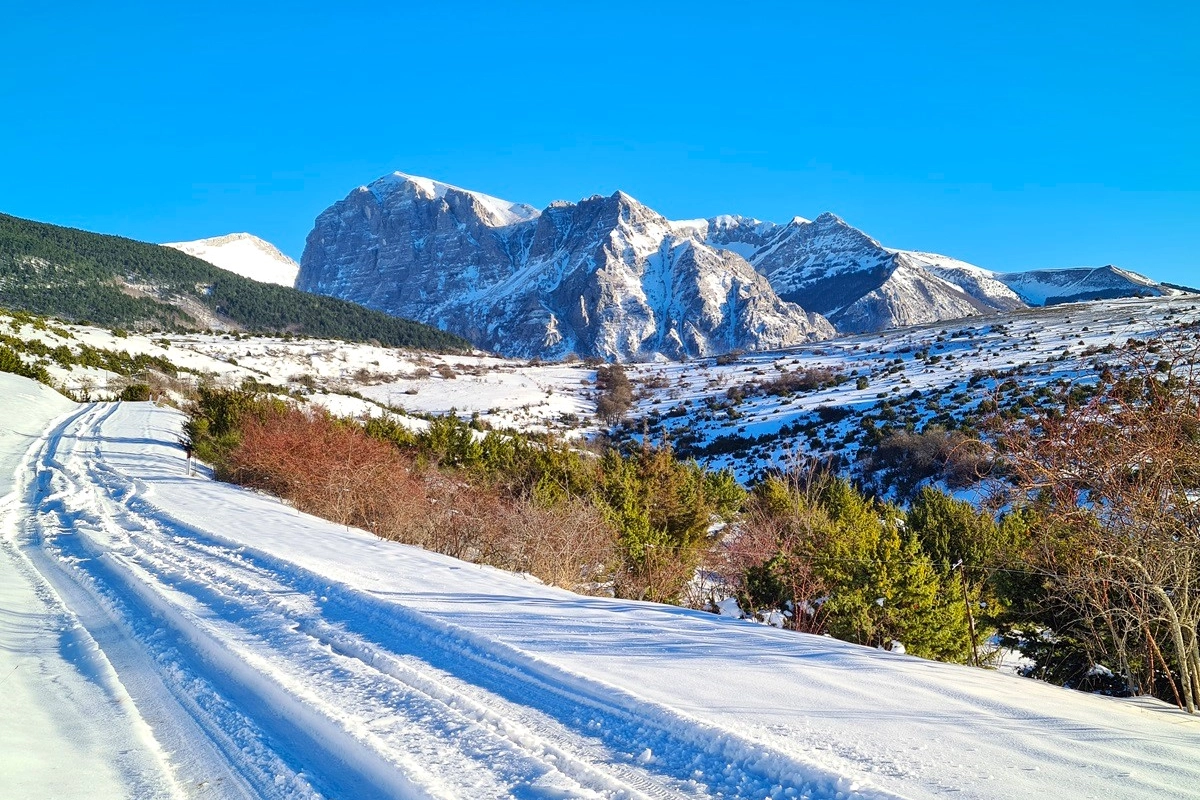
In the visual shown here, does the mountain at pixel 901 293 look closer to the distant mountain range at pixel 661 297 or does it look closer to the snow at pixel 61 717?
the distant mountain range at pixel 661 297

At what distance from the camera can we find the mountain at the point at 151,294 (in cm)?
7981

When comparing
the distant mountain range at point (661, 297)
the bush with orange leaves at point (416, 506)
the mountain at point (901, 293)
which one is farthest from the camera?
the mountain at point (901, 293)

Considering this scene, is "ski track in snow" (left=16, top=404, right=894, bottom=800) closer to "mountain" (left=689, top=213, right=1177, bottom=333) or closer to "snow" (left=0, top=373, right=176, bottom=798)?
"snow" (left=0, top=373, right=176, bottom=798)

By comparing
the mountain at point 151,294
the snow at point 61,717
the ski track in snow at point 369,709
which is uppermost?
the mountain at point 151,294

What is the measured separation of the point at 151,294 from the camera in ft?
313

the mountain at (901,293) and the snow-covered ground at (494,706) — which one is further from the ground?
the mountain at (901,293)

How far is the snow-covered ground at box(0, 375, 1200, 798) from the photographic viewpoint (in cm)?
254

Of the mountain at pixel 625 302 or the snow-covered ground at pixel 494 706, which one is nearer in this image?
the snow-covered ground at pixel 494 706

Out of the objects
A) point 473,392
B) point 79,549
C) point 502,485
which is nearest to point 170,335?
point 473,392

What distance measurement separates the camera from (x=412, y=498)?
10.7 meters

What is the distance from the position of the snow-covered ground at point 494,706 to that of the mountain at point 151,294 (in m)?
84.8

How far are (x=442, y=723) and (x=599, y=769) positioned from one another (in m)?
0.84

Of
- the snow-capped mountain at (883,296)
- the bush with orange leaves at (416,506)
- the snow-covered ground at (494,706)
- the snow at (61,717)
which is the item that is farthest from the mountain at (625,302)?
the snow at (61,717)

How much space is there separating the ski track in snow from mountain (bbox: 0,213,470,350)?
84698 millimetres
